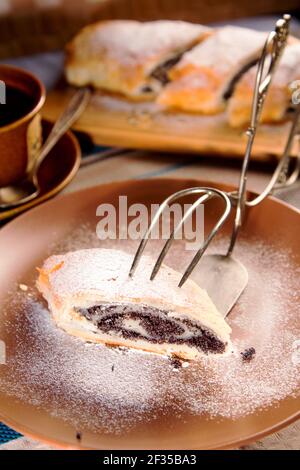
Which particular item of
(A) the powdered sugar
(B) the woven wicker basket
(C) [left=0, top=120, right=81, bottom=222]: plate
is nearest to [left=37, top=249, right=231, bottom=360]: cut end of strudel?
(C) [left=0, top=120, right=81, bottom=222]: plate

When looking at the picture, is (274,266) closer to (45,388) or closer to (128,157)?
(45,388)

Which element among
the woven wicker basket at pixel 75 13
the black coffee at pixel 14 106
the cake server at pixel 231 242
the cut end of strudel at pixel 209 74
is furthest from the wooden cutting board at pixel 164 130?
the woven wicker basket at pixel 75 13

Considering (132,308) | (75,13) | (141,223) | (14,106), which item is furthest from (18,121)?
(75,13)

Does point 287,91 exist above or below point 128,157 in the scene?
above

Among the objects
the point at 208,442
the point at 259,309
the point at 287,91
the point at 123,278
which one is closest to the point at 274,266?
the point at 259,309

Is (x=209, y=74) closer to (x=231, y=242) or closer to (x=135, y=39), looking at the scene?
(x=135, y=39)

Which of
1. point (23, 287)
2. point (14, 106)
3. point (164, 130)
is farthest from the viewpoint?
point (164, 130)

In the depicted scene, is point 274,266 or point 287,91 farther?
point 287,91
